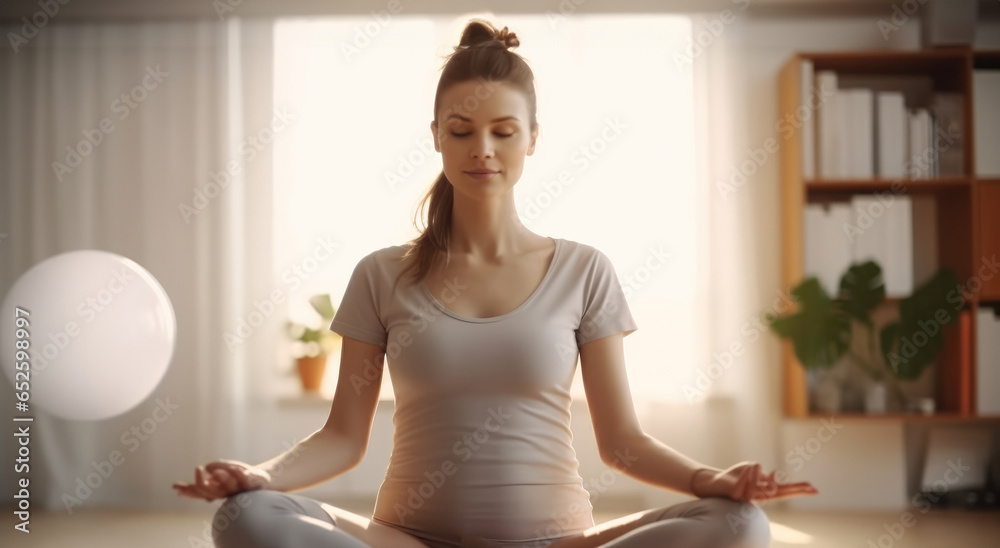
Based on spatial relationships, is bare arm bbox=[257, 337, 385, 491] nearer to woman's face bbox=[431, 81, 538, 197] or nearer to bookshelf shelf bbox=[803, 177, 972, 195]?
woman's face bbox=[431, 81, 538, 197]

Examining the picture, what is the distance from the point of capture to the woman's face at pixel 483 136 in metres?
1.26

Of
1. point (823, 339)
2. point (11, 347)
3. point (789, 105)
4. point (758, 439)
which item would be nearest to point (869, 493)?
point (758, 439)

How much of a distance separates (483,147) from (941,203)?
2.86 m

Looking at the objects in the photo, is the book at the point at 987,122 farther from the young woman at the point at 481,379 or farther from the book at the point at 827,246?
the young woman at the point at 481,379

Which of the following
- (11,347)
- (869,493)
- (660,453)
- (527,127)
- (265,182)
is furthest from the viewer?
(265,182)

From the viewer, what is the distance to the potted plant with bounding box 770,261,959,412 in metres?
3.11

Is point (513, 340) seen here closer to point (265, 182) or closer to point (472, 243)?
point (472, 243)

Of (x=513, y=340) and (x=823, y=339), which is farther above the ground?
(x=513, y=340)

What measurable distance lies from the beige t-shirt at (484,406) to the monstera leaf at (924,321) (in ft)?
7.56

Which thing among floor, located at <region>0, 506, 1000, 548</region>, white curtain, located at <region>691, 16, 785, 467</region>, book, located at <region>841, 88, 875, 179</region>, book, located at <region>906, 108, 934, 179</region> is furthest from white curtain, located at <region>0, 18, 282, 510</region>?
book, located at <region>906, 108, 934, 179</region>

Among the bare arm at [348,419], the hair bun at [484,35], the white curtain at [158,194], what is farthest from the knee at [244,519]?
the white curtain at [158,194]

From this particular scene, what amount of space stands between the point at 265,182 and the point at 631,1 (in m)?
1.78

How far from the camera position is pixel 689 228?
11.1 ft

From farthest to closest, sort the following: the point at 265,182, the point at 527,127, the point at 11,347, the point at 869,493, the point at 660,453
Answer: the point at 265,182 < the point at 869,493 < the point at 11,347 < the point at 527,127 < the point at 660,453
